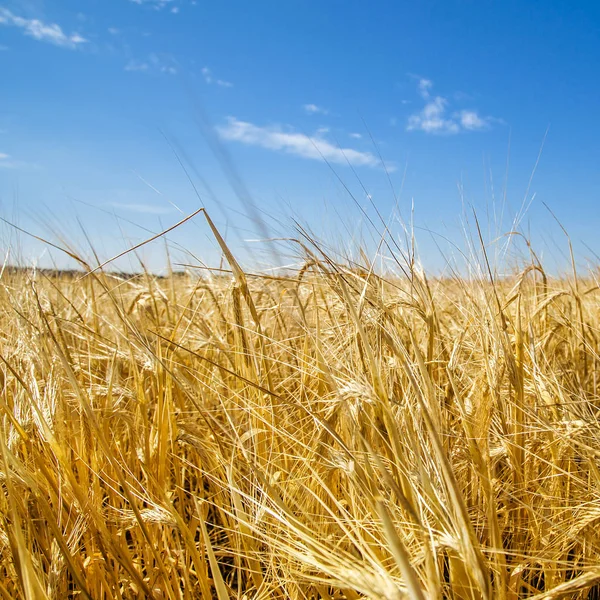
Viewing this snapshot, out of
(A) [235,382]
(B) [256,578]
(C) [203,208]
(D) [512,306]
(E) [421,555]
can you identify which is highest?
(C) [203,208]

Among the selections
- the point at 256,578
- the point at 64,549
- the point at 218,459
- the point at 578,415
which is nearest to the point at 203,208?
the point at 218,459

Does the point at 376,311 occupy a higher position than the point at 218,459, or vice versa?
the point at 376,311

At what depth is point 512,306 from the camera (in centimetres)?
171

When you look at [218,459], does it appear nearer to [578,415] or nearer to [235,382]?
[235,382]

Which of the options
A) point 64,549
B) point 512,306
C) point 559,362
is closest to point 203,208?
point 64,549

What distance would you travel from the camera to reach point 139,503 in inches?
45.9

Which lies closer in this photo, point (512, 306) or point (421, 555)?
point (421, 555)

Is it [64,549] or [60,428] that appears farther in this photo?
[60,428]

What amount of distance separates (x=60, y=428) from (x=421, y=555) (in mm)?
771

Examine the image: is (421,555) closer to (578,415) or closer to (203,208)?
(578,415)

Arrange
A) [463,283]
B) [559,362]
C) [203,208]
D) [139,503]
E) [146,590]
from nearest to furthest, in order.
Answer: [146,590] < [203,208] < [139,503] < [463,283] < [559,362]

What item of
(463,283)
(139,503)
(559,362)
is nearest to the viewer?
(139,503)

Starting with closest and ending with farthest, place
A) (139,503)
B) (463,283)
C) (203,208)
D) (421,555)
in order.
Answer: (421,555), (203,208), (139,503), (463,283)

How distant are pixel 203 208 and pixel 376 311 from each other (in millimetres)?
398
